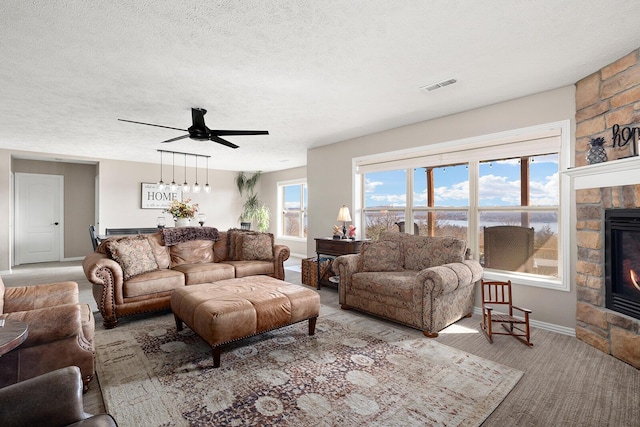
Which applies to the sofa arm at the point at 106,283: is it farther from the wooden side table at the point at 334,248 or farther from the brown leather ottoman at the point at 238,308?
the wooden side table at the point at 334,248

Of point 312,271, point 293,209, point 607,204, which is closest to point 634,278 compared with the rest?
point 607,204

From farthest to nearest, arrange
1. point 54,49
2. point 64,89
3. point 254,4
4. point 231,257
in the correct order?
point 231,257 → point 64,89 → point 54,49 → point 254,4

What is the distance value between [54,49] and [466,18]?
3185mm

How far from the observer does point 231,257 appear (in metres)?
4.98

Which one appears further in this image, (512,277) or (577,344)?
(512,277)

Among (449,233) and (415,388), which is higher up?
(449,233)

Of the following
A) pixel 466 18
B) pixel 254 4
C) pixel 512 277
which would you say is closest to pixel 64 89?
pixel 254 4

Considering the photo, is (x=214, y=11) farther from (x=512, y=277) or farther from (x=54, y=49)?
(x=512, y=277)

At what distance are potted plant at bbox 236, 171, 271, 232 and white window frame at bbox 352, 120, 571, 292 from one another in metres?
4.77

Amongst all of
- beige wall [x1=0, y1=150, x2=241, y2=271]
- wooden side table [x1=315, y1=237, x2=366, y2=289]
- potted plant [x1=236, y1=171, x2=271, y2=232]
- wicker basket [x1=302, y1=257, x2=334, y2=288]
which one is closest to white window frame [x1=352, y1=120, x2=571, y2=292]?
→ wooden side table [x1=315, y1=237, x2=366, y2=289]

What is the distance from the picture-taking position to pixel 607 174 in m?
2.59

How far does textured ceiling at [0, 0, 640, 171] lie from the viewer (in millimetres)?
2004

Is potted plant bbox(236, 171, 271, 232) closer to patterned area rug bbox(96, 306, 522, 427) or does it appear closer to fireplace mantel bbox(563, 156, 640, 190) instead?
patterned area rug bbox(96, 306, 522, 427)

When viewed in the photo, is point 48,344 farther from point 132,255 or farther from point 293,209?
point 293,209
